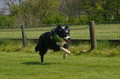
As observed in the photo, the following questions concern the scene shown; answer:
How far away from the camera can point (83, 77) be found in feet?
21.4

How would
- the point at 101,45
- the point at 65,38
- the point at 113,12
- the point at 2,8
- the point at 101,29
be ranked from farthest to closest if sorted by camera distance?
the point at 2,8, the point at 113,12, the point at 101,29, the point at 101,45, the point at 65,38

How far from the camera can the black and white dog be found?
8.61m

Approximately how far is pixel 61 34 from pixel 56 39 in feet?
1.10

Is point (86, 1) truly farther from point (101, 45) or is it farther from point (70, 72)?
point (70, 72)

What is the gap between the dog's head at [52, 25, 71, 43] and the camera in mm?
8572

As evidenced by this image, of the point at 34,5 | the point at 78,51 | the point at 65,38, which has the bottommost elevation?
the point at 78,51

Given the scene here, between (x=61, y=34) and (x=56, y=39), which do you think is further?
(x=56, y=39)

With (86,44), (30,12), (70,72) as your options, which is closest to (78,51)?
(86,44)

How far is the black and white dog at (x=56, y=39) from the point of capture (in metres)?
8.61

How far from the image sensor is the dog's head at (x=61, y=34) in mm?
8572

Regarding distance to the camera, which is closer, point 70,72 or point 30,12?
point 70,72

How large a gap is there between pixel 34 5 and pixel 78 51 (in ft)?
131

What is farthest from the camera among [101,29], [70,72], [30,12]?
[30,12]

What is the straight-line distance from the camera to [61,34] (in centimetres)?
864
